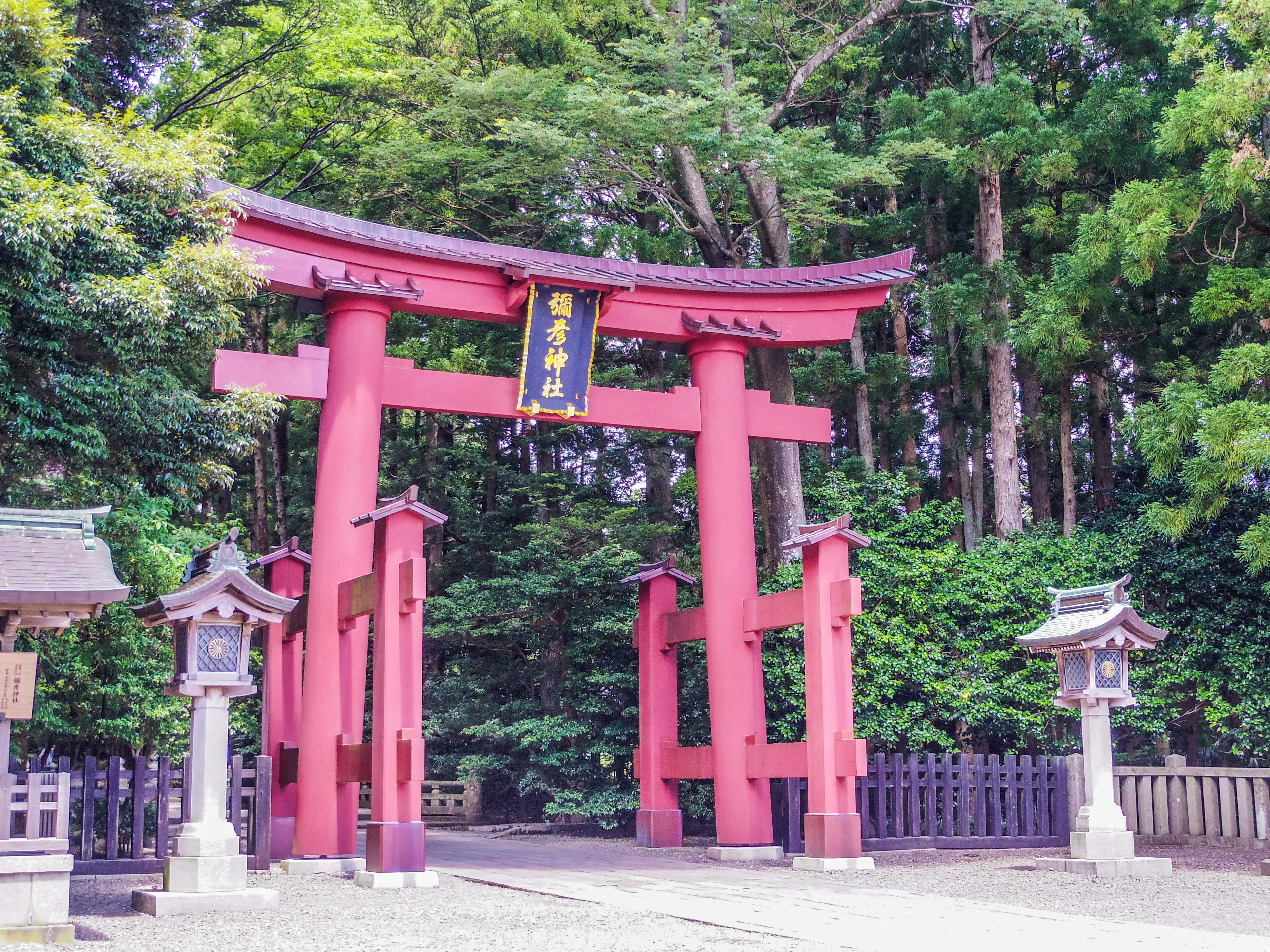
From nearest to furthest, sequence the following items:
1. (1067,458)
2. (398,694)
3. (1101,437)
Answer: (398,694)
(1067,458)
(1101,437)

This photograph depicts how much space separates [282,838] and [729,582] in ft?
15.9

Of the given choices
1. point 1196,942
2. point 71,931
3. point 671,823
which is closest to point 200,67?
point 671,823

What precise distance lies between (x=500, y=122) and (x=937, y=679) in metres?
8.77

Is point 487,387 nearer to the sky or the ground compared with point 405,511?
nearer to the sky

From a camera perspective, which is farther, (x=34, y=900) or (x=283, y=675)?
(x=283, y=675)

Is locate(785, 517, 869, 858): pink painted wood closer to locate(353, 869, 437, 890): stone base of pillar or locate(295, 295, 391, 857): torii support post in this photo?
locate(353, 869, 437, 890): stone base of pillar

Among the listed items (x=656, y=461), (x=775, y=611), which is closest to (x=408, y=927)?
(x=775, y=611)

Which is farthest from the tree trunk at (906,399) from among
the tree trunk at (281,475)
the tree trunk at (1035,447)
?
the tree trunk at (281,475)

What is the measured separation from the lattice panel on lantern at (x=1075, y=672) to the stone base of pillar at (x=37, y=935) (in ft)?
26.7

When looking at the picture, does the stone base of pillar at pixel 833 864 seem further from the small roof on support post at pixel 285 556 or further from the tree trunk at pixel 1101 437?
the tree trunk at pixel 1101 437

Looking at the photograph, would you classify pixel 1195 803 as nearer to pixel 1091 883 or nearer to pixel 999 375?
pixel 1091 883

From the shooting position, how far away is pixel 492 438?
2169 cm

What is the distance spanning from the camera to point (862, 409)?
1933cm

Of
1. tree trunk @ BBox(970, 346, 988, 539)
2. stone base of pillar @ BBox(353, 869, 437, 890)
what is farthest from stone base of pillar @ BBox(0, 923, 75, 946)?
tree trunk @ BBox(970, 346, 988, 539)
